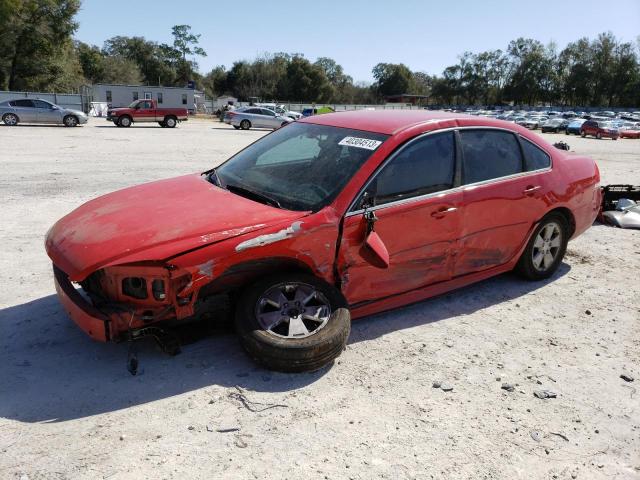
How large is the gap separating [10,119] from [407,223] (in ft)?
90.4

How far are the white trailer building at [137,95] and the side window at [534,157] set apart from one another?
5239 cm

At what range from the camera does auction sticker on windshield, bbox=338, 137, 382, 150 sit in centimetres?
389

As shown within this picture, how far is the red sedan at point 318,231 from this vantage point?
312 cm

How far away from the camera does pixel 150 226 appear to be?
3281 millimetres

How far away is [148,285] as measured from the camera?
121 inches

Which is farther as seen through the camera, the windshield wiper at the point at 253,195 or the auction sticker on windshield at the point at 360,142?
the auction sticker on windshield at the point at 360,142

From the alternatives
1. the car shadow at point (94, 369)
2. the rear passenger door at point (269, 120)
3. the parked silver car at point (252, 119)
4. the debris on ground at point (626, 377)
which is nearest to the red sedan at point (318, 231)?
the car shadow at point (94, 369)

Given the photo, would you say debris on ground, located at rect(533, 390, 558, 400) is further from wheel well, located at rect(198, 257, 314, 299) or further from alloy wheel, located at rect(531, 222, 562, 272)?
alloy wheel, located at rect(531, 222, 562, 272)

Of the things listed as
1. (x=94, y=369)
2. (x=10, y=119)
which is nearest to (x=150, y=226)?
(x=94, y=369)

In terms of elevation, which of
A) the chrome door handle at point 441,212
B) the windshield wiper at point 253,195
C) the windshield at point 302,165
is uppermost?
the windshield at point 302,165

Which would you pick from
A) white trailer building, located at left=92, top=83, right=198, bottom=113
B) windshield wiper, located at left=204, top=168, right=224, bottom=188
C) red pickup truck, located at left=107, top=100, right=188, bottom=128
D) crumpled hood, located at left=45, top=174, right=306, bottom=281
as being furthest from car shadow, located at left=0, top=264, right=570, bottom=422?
white trailer building, located at left=92, top=83, right=198, bottom=113

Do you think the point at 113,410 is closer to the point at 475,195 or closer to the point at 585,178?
the point at 475,195

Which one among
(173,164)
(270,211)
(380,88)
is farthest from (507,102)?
(270,211)

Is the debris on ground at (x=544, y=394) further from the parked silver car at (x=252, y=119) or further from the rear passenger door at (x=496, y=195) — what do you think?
the parked silver car at (x=252, y=119)
